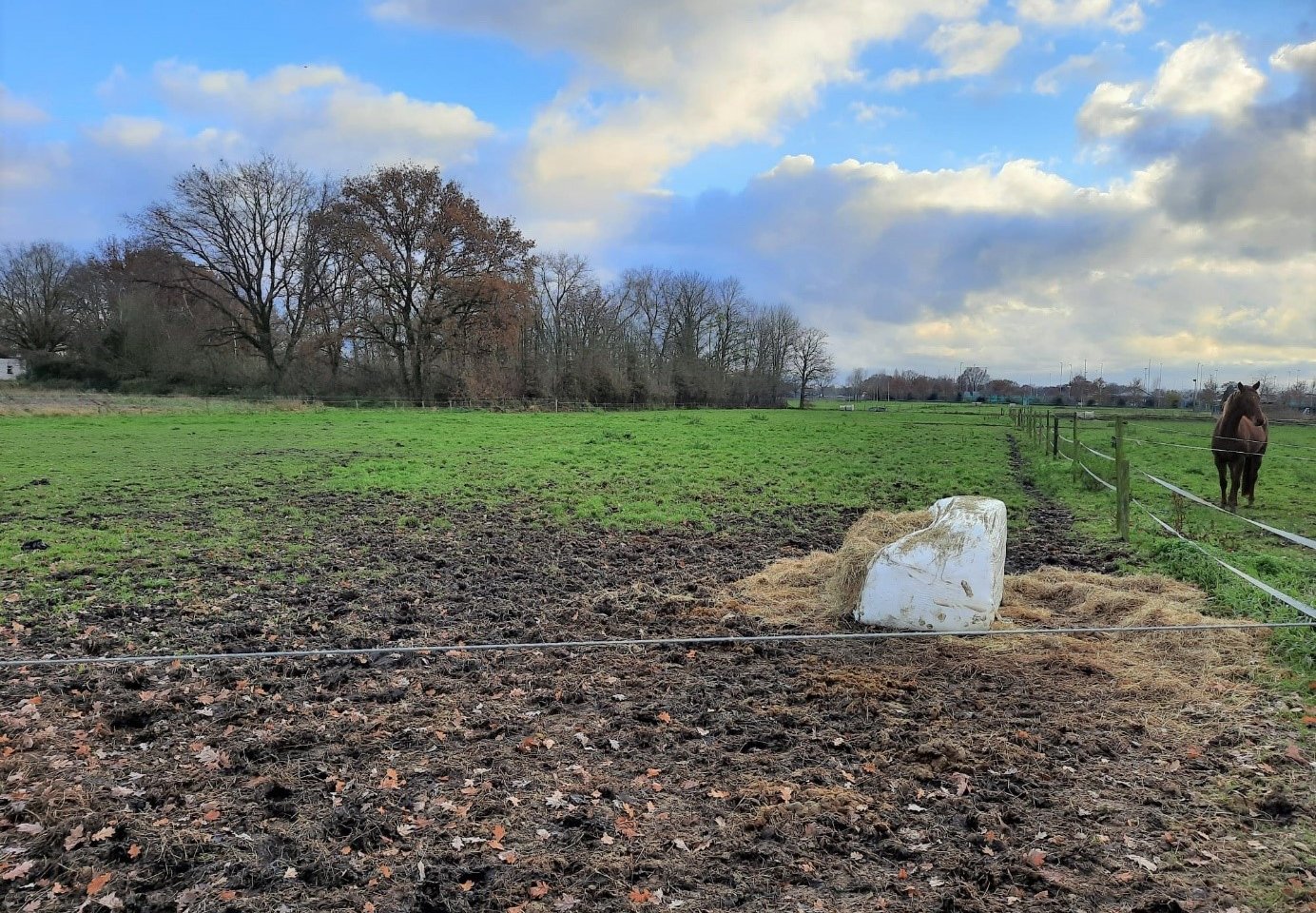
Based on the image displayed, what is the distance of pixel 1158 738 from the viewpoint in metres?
4.10

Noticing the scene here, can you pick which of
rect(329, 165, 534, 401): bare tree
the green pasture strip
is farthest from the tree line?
the green pasture strip

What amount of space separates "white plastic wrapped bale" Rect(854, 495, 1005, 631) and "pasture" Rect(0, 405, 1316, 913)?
36 centimetres

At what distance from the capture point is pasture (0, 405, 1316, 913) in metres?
3.02

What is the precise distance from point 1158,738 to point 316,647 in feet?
19.0

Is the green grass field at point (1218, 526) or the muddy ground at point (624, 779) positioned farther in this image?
the green grass field at point (1218, 526)

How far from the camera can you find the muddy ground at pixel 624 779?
9.76 feet

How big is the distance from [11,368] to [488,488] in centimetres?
5624

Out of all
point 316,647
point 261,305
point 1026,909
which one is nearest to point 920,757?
point 1026,909

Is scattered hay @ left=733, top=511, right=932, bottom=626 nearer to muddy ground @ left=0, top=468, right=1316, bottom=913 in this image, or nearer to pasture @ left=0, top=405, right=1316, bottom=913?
pasture @ left=0, top=405, right=1316, bottom=913

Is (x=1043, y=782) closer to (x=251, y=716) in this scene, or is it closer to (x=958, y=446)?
(x=251, y=716)

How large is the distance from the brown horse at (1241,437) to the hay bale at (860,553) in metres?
7.18

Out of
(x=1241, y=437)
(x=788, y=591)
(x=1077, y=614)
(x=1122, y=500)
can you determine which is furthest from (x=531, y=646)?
(x=1241, y=437)

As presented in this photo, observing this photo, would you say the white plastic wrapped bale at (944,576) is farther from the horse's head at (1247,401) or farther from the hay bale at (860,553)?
the horse's head at (1247,401)

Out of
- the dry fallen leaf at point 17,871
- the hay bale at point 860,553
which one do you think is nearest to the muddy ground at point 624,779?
the dry fallen leaf at point 17,871
